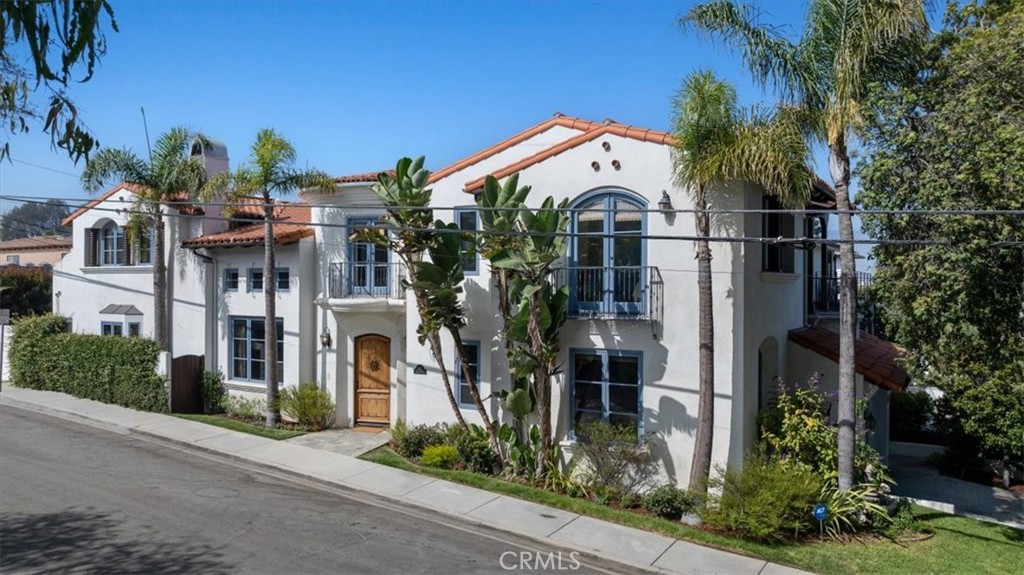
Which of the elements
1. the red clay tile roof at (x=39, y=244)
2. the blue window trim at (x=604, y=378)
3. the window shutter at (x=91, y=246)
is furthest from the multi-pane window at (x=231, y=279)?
the red clay tile roof at (x=39, y=244)

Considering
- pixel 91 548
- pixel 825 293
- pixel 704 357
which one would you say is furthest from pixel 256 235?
pixel 825 293

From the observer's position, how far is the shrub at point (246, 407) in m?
17.5

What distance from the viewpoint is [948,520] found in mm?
11695

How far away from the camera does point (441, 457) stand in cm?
1314

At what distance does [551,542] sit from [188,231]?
14468mm

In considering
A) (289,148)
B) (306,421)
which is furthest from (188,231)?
(306,421)

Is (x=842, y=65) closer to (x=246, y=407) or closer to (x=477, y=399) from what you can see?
(x=477, y=399)

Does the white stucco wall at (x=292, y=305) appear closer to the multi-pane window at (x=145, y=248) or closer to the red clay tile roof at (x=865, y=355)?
the multi-pane window at (x=145, y=248)

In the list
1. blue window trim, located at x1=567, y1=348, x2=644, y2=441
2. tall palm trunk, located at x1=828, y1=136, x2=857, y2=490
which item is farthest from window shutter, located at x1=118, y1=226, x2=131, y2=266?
tall palm trunk, located at x1=828, y1=136, x2=857, y2=490

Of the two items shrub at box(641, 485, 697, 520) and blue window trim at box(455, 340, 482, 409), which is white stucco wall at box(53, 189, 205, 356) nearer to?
blue window trim at box(455, 340, 482, 409)

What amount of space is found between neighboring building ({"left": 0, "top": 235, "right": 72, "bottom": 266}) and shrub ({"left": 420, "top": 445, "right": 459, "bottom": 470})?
2155 centimetres

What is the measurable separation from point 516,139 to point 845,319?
6.90 meters

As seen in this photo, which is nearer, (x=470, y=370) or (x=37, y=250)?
(x=470, y=370)

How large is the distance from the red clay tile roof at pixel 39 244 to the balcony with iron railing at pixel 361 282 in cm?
1896
